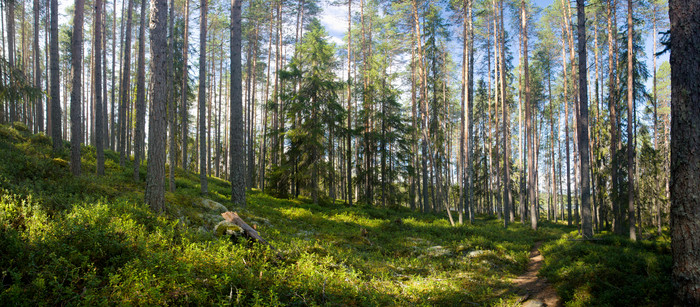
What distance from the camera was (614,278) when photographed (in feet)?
21.8

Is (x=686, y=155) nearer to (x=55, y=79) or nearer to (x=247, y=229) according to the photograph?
(x=247, y=229)

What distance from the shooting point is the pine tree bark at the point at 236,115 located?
1322cm

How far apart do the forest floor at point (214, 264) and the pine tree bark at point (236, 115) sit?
2265 millimetres

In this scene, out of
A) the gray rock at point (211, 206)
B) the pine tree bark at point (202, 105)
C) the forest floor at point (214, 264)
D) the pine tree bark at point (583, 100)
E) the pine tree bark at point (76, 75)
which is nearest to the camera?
the forest floor at point (214, 264)

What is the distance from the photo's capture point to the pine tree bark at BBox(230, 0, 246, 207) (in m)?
13.2

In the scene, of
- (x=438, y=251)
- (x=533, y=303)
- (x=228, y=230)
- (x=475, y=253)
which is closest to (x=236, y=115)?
(x=228, y=230)

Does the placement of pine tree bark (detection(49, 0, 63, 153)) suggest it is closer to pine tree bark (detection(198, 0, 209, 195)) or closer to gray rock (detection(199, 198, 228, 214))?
pine tree bark (detection(198, 0, 209, 195))

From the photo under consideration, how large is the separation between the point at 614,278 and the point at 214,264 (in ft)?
26.9

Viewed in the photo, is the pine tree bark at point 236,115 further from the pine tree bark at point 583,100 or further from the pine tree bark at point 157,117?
the pine tree bark at point 583,100

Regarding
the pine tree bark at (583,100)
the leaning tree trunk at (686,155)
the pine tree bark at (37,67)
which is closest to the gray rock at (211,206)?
the leaning tree trunk at (686,155)

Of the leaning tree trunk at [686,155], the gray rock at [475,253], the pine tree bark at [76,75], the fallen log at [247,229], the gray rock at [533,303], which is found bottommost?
the gray rock at [475,253]

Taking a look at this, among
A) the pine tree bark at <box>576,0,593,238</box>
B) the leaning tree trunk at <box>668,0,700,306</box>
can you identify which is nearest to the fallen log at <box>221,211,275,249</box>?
the leaning tree trunk at <box>668,0,700,306</box>

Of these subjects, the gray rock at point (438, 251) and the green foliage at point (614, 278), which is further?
the gray rock at point (438, 251)

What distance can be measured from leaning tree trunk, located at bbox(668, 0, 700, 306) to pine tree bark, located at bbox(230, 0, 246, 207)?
Answer: 42.3ft
